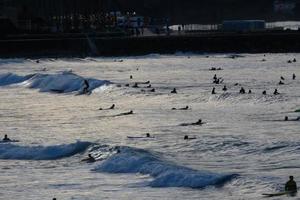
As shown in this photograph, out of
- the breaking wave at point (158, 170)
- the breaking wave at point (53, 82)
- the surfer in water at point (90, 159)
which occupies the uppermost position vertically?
the breaking wave at point (158, 170)

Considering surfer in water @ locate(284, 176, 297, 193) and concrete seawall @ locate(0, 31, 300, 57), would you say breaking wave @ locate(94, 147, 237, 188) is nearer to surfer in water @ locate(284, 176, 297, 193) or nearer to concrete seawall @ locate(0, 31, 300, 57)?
surfer in water @ locate(284, 176, 297, 193)

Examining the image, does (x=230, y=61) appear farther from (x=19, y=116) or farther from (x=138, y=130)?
(x=138, y=130)

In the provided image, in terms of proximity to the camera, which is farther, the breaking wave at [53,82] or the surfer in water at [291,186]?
the breaking wave at [53,82]

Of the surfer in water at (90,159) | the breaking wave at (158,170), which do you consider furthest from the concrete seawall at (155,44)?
the breaking wave at (158,170)

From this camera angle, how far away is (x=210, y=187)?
75.6 feet

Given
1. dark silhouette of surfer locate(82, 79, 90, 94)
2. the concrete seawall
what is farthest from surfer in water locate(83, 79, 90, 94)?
the concrete seawall

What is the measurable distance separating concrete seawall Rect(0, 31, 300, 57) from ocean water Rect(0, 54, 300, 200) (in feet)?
98.8

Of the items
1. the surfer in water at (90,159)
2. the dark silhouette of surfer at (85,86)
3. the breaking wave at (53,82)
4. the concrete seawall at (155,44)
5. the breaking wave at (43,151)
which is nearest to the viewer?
the surfer in water at (90,159)

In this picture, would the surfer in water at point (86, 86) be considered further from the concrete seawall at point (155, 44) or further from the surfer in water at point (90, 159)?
the concrete seawall at point (155, 44)

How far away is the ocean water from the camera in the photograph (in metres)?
23.8

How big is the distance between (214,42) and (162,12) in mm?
97693

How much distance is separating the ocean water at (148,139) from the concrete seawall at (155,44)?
30127mm

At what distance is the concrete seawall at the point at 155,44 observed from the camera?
3634 inches

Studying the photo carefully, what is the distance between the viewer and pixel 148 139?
105ft
